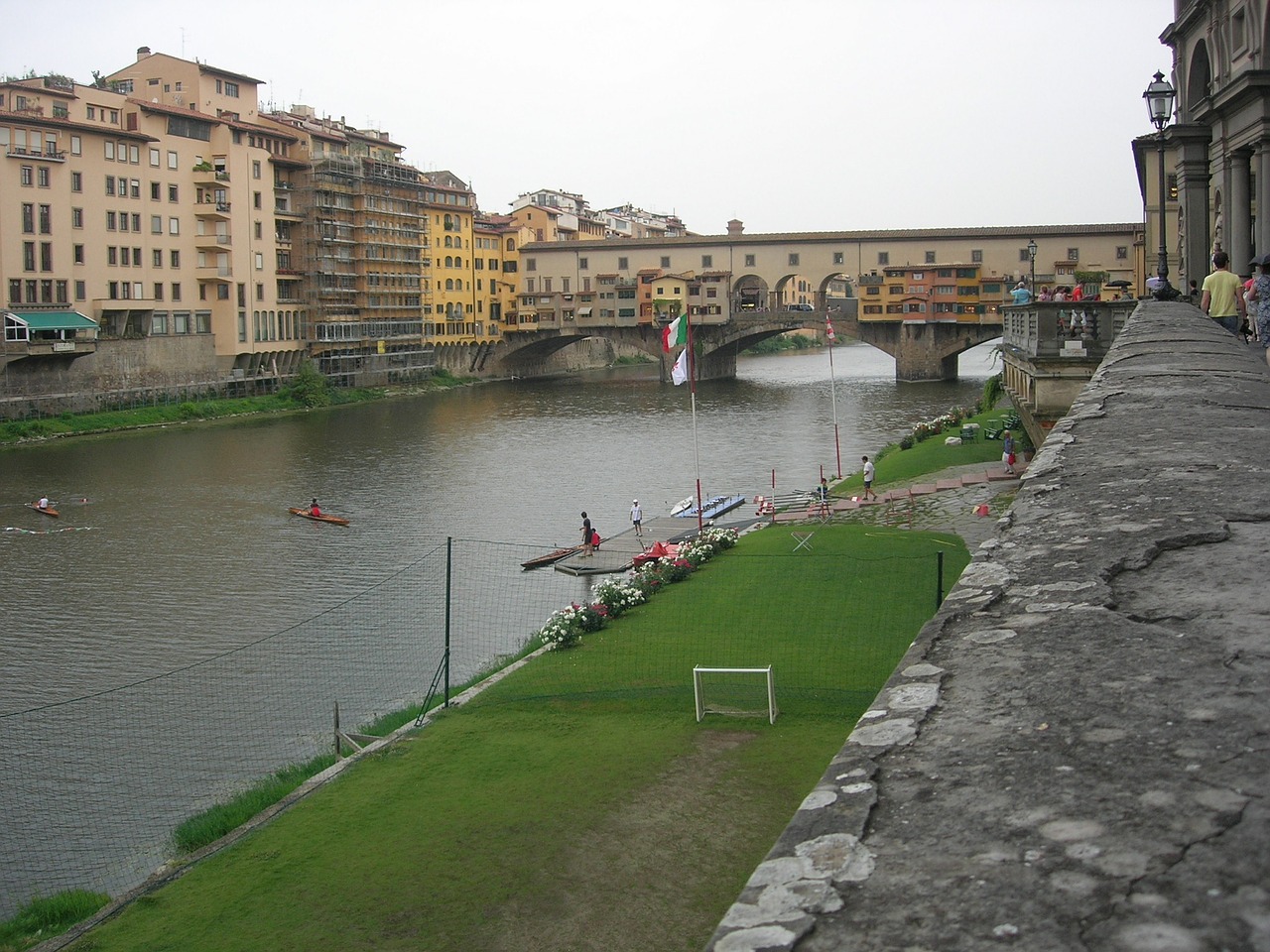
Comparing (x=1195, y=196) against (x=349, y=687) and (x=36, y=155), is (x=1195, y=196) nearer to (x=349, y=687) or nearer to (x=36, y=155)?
(x=349, y=687)

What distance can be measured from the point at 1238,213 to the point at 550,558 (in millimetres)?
14587

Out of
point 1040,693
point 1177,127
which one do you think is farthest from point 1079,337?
point 1040,693

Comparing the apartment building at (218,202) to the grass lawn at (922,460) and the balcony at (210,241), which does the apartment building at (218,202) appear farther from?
the grass lawn at (922,460)

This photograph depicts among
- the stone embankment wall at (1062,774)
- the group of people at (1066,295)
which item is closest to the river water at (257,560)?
the group of people at (1066,295)

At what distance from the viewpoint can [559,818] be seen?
416 inches

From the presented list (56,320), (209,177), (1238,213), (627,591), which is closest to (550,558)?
(627,591)

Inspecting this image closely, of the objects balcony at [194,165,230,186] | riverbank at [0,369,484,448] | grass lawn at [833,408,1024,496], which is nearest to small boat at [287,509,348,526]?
grass lawn at [833,408,1024,496]

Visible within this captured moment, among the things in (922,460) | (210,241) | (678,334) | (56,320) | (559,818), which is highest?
(210,241)

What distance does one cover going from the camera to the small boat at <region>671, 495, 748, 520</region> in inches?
1276

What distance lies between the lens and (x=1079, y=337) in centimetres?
2125

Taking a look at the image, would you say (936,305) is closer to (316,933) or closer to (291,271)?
(291,271)

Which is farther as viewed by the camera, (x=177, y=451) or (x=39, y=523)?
(x=177, y=451)

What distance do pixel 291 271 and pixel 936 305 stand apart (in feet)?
121

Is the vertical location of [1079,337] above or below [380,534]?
above
